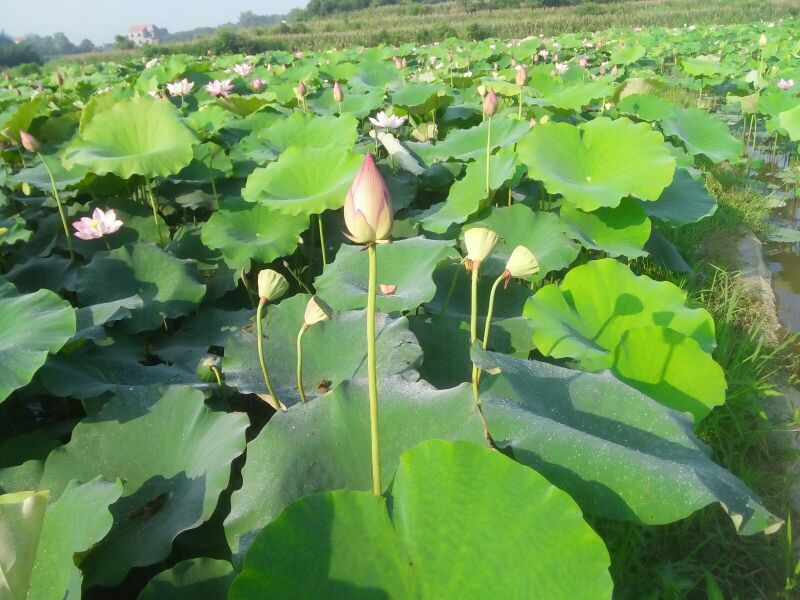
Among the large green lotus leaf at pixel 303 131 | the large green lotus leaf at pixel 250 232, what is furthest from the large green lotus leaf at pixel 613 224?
the large green lotus leaf at pixel 303 131

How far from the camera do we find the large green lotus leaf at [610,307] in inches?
61.1

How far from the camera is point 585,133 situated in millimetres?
2371

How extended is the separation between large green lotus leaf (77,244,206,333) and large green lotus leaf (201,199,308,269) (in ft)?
0.59

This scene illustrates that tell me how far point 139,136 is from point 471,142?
59.1 inches

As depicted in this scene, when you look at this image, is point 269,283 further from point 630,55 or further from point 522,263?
point 630,55

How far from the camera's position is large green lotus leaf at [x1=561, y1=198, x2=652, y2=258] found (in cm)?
217

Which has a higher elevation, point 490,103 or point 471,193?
point 490,103

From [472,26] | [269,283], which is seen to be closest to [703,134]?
[269,283]

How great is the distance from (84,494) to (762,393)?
2078 mm

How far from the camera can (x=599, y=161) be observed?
92.4 inches

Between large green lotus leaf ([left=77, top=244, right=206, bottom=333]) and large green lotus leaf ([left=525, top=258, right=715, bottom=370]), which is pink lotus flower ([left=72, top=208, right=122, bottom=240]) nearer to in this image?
large green lotus leaf ([left=77, top=244, right=206, bottom=333])

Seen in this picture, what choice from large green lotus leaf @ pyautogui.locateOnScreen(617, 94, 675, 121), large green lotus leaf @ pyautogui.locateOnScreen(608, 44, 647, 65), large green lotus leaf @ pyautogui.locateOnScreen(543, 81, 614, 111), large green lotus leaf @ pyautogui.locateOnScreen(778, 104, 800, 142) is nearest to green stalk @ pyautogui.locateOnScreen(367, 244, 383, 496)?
large green lotus leaf @ pyautogui.locateOnScreen(543, 81, 614, 111)

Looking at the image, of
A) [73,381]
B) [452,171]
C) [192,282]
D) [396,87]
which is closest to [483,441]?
[73,381]

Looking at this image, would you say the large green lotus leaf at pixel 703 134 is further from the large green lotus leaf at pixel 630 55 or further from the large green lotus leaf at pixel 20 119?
the large green lotus leaf at pixel 630 55
